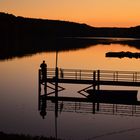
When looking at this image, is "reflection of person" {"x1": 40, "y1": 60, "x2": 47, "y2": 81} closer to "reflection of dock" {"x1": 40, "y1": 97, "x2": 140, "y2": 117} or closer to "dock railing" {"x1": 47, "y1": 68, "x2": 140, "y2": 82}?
"dock railing" {"x1": 47, "y1": 68, "x2": 140, "y2": 82}

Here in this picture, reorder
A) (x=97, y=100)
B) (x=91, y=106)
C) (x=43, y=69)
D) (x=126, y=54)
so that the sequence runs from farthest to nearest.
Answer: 1. (x=126, y=54)
2. (x=43, y=69)
3. (x=97, y=100)
4. (x=91, y=106)

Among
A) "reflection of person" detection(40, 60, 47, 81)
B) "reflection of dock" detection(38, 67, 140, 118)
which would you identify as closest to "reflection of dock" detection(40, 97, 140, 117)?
"reflection of dock" detection(38, 67, 140, 118)

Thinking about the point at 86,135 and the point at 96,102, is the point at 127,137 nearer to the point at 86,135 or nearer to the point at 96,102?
the point at 86,135

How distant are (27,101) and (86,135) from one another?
1214 centimetres

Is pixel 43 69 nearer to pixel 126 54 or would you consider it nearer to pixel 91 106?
pixel 91 106

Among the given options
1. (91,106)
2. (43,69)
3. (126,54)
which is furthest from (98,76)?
(126,54)

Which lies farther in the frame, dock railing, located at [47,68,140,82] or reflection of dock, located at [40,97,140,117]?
dock railing, located at [47,68,140,82]

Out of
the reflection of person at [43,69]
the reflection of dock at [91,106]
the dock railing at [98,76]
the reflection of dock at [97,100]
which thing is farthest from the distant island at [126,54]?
the reflection of person at [43,69]

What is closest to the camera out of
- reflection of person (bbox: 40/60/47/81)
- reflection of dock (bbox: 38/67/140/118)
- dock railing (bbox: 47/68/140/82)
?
reflection of dock (bbox: 38/67/140/118)

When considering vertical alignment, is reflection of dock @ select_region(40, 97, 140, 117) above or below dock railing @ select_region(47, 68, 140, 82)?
below

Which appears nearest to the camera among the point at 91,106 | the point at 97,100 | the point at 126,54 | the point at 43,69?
the point at 91,106

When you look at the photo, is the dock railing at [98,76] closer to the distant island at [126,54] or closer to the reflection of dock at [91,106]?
the reflection of dock at [91,106]

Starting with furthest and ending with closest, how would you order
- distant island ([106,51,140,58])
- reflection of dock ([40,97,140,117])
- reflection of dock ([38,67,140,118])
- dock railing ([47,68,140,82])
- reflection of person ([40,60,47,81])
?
distant island ([106,51,140,58])
dock railing ([47,68,140,82])
reflection of person ([40,60,47,81])
reflection of dock ([38,67,140,118])
reflection of dock ([40,97,140,117])

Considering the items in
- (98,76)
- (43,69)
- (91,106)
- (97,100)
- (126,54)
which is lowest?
(91,106)
